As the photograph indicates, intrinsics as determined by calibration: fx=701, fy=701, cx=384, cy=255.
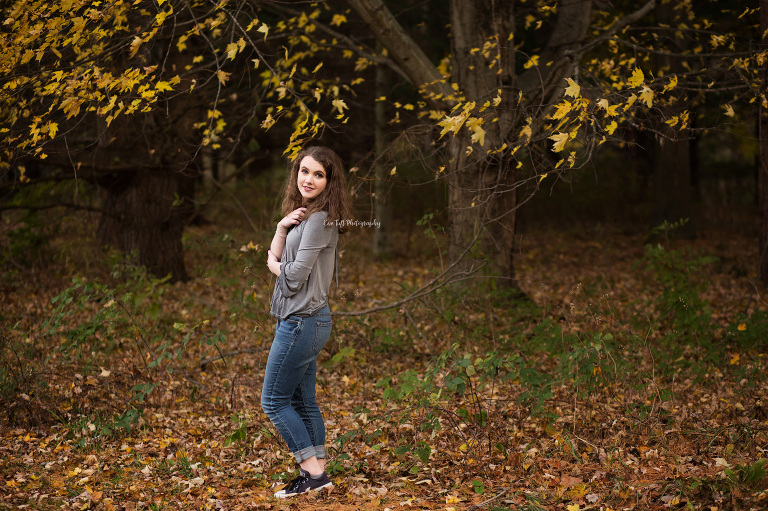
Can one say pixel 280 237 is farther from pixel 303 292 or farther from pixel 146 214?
pixel 146 214

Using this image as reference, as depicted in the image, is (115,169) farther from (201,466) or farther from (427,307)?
(201,466)

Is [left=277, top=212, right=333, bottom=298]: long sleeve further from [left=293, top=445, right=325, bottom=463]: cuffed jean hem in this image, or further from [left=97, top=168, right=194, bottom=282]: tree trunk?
[left=97, top=168, right=194, bottom=282]: tree trunk

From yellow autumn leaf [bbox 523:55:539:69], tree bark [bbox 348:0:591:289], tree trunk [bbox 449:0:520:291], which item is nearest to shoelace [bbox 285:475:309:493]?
yellow autumn leaf [bbox 523:55:539:69]

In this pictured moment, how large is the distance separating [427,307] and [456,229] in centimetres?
104

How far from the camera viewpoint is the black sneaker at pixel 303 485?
4164mm

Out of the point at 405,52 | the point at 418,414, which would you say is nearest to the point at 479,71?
the point at 405,52

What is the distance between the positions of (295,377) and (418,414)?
1.77 metres

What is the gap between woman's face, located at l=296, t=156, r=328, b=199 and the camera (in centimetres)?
406

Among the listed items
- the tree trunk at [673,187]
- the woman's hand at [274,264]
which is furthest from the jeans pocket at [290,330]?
the tree trunk at [673,187]

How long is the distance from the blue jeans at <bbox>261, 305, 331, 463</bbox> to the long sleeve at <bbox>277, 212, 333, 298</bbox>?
20cm

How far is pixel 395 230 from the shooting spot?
18.8 meters

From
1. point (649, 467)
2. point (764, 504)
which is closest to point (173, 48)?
point (649, 467)

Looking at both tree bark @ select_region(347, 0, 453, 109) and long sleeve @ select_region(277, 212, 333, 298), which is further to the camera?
tree bark @ select_region(347, 0, 453, 109)

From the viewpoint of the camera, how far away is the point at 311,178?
4051 mm
